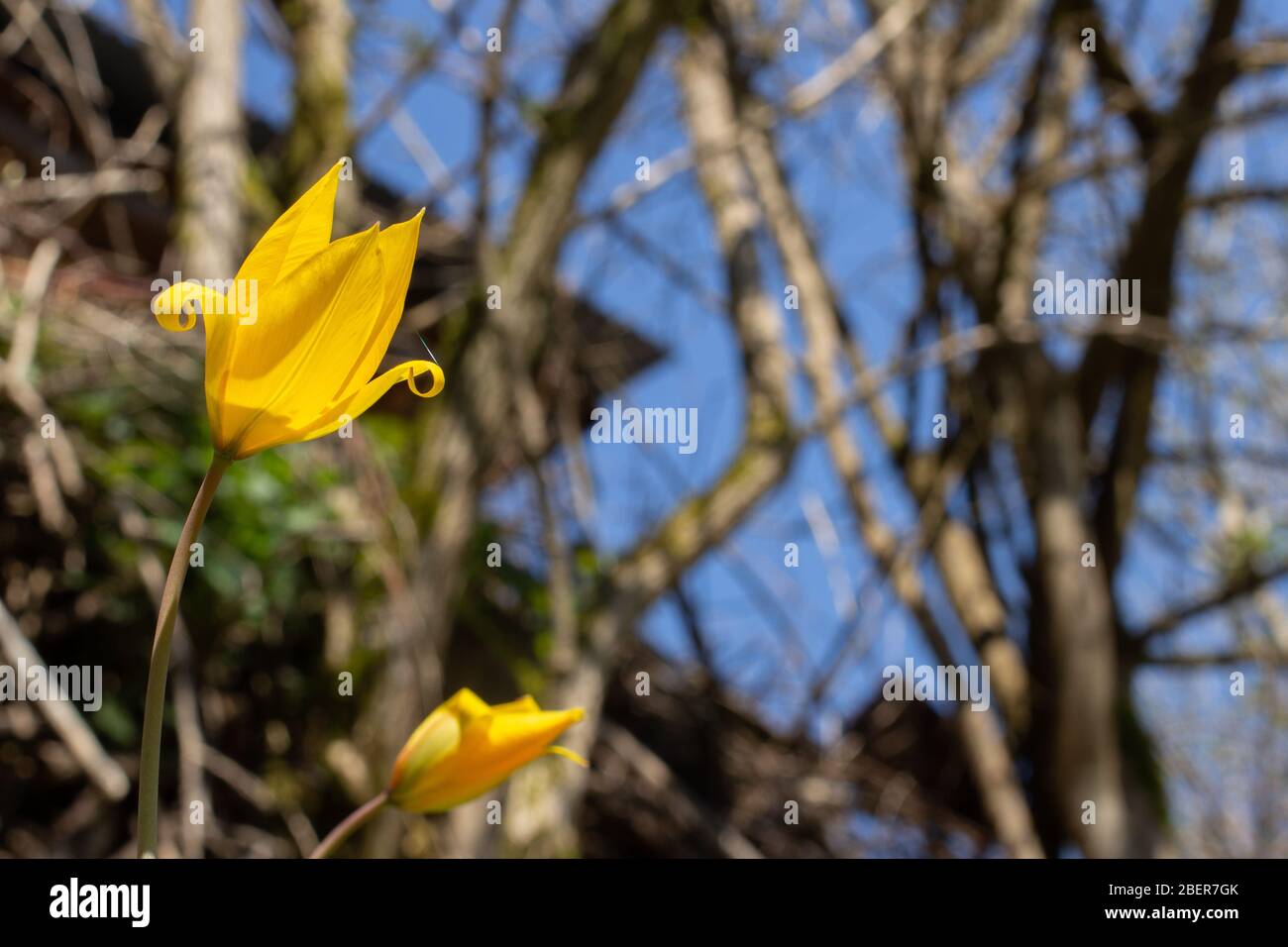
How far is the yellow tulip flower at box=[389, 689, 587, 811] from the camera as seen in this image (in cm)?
55

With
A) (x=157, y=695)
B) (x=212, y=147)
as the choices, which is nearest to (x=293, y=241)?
(x=157, y=695)

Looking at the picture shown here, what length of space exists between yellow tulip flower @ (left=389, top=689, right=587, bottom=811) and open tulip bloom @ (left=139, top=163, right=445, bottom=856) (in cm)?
15

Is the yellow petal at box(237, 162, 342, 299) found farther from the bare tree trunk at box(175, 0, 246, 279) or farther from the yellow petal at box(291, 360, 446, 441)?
the bare tree trunk at box(175, 0, 246, 279)

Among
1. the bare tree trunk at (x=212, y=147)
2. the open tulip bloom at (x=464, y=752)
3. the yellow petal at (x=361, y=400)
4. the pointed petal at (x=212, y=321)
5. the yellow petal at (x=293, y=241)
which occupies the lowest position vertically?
the open tulip bloom at (x=464, y=752)

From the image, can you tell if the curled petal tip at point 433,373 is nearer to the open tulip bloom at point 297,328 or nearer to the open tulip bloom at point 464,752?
the open tulip bloom at point 297,328

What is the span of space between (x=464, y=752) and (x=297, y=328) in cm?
21

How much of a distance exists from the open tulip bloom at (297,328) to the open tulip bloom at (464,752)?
0.15 metres

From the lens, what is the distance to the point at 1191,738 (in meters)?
4.60

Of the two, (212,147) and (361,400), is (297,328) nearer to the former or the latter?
(361,400)

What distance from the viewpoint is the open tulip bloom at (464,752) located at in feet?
1.81

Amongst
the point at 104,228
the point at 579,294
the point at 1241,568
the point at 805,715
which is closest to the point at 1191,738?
the point at 1241,568

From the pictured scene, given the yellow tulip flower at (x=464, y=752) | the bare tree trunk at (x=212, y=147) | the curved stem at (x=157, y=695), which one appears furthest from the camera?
the bare tree trunk at (x=212, y=147)

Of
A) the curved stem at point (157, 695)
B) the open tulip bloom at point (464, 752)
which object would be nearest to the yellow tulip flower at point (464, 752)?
the open tulip bloom at point (464, 752)
